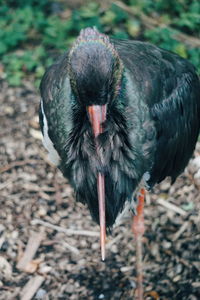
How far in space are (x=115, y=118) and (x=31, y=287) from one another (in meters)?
1.55

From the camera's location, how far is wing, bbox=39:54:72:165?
11.6ft

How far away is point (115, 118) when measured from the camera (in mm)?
3350

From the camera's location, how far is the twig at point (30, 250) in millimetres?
4363

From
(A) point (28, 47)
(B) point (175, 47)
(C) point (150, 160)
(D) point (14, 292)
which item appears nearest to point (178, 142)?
(C) point (150, 160)

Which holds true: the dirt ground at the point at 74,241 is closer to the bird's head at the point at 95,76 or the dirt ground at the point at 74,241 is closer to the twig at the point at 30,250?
the twig at the point at 30,250

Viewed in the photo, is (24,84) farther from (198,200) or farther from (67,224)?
(198,200)

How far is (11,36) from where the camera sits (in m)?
6.03

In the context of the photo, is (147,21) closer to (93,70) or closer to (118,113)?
(118,113)

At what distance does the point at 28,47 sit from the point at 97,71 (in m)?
3.30

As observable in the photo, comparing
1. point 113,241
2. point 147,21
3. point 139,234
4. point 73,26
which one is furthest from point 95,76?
point 147,21

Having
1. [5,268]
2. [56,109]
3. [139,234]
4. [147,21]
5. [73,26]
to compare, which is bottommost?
[5,268]

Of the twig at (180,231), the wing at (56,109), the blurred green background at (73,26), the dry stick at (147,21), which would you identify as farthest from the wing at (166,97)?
the dry stick at (147,21)

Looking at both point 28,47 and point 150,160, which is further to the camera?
point 28,47

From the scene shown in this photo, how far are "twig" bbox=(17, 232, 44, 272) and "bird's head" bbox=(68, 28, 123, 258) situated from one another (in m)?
1.34
